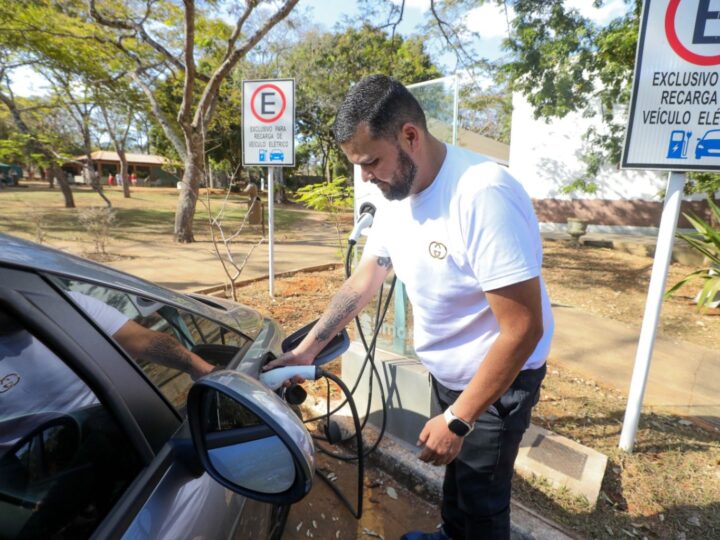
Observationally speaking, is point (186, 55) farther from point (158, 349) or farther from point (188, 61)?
point (158, 349)

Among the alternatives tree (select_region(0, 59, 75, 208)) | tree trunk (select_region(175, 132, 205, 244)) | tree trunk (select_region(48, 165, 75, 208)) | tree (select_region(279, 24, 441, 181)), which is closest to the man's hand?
tree trunk (select_region(175, 132, 205, 244))

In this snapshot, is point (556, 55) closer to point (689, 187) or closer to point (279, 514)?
point (689, 187)

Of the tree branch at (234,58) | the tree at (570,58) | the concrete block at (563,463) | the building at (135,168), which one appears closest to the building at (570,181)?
the tree at (570,58)

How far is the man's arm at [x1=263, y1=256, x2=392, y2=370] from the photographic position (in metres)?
1.73

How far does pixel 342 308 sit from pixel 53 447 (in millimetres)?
1077

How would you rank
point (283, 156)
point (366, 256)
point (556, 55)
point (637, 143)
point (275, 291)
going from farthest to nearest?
point (556, 55) < point (275, 291) < point (283, 156) < point (637, 143) < point (366, 256)

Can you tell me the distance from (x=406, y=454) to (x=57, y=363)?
2.13m

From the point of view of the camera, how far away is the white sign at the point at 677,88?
212cm

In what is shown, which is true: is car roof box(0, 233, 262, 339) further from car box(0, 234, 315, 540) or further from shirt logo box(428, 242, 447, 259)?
shirt logo box(428, 242, 447, 259)

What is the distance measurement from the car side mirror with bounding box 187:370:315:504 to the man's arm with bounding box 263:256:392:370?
0.61 meters

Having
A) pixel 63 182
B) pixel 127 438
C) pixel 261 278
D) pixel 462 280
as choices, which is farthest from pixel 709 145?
pixel 63 182

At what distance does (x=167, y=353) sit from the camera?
131cm

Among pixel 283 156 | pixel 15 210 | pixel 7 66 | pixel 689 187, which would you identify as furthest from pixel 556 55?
pixel 15 210

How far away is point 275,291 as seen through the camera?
6.38 metres
